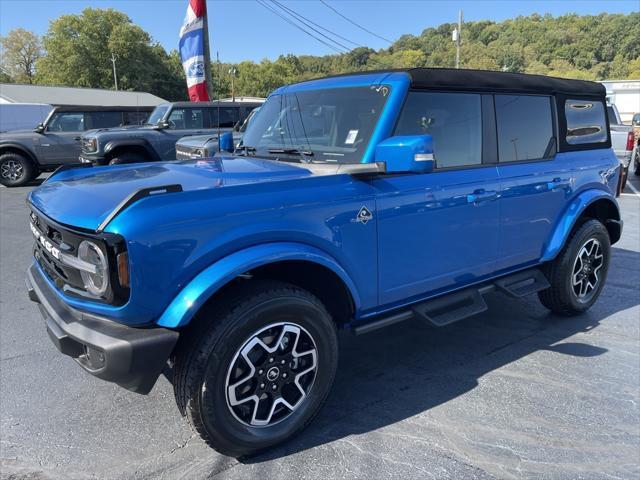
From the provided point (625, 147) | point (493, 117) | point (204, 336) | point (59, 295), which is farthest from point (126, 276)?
point (625, 147)

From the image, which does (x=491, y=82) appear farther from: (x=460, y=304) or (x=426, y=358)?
(x=426, y=358)

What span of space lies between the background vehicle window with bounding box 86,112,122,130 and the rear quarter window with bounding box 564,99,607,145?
12012 mm

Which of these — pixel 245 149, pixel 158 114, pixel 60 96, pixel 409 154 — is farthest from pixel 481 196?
pixel 60 96

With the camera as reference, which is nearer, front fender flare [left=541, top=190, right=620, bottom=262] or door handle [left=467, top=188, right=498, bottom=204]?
door handle [left=467, top=188, right=498, bottom=204]

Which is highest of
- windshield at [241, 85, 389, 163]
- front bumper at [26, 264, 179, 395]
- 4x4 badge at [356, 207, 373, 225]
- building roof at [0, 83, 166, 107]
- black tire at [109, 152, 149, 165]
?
building roof at [0, 83, 166, 107]

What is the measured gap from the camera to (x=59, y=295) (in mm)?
2498

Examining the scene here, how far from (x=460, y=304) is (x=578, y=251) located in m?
1.54

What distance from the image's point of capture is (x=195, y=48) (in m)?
13.4

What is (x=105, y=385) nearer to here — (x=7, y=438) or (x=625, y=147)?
(x=7, y=438)

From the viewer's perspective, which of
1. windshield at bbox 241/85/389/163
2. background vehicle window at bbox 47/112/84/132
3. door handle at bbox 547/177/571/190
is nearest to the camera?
windshield at bbox 241/85/389/163

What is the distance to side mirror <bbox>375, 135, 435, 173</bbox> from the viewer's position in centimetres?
256

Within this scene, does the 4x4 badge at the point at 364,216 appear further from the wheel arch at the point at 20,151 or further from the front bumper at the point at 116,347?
the wheel arch at the point at 20,151

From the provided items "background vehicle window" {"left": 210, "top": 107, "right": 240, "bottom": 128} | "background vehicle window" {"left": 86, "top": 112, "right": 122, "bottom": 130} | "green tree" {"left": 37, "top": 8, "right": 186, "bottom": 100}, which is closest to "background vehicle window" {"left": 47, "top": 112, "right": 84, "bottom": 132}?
"background vehicle window" {"left": 86, "top": 112, "right": 122, "bottom": 130}

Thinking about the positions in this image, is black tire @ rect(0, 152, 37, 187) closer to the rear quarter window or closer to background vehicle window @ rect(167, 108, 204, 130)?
background vehicle window @ rect(167, 108, 204, 130)
